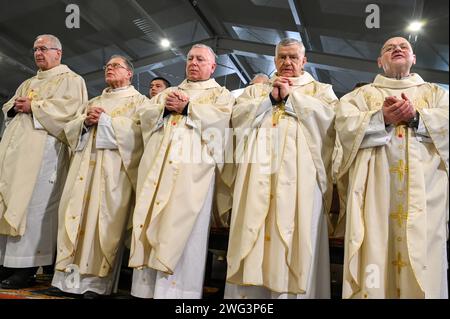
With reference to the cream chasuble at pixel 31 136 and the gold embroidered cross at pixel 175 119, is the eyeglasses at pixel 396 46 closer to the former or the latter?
the gold embroidered cross at pixel 175 119

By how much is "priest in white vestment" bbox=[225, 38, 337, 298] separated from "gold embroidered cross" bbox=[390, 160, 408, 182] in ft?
1.48

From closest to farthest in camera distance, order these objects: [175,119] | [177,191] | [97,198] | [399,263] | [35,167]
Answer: [399,263] → [177,191] → [175,119] → [97,198] → [35,167]

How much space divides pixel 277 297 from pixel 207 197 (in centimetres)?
89

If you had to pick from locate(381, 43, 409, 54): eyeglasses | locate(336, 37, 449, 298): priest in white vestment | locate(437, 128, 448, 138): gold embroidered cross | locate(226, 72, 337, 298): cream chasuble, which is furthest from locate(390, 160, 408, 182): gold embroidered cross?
locate(381, 43, 409, 54): eyeglasses

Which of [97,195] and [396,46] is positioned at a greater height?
[396,46]

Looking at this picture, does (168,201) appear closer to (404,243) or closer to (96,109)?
(96,109)

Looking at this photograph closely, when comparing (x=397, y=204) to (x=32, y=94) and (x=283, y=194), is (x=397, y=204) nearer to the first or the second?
(x=283, y=194)

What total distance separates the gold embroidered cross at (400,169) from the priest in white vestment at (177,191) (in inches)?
48.8

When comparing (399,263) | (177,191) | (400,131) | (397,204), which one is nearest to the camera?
(399,263)

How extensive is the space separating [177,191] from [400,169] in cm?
153

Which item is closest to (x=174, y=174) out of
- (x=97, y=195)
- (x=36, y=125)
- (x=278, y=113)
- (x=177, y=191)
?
(x=177, y=191)

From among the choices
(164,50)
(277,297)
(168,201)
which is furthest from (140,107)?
(164,50)

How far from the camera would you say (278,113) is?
2.99 meters

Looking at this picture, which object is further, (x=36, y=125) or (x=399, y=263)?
(x=36, y=125)
